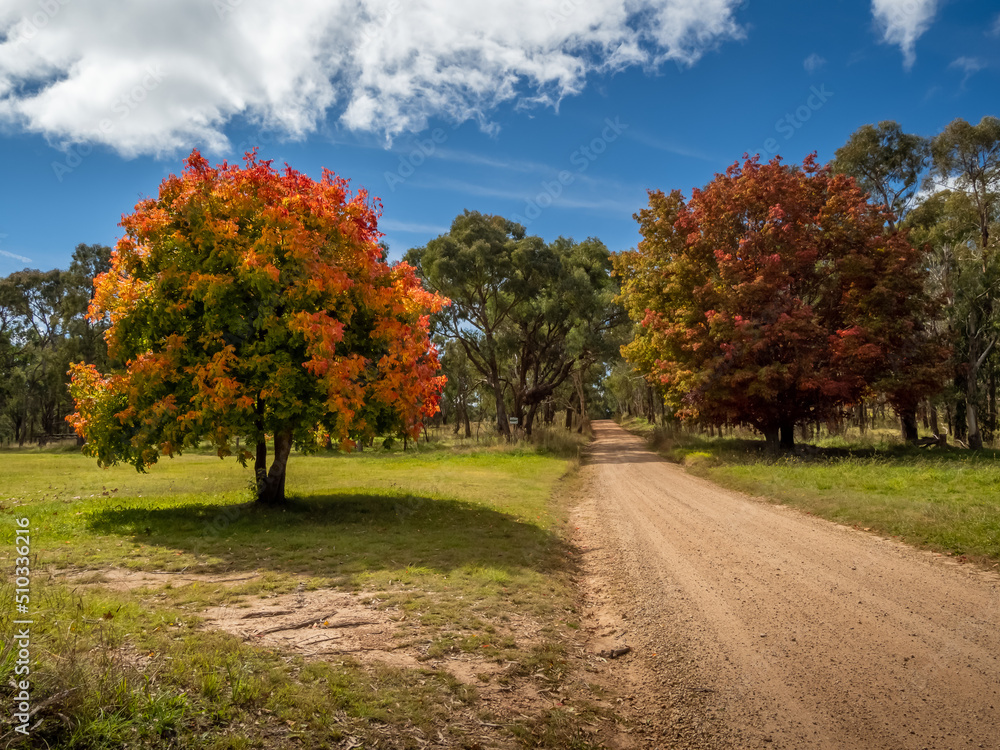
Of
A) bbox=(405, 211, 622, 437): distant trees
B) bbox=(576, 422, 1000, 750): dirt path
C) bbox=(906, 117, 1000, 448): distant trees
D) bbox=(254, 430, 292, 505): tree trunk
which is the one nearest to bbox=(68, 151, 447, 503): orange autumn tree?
bbox=(254, 430, 292, 505): tree trunk

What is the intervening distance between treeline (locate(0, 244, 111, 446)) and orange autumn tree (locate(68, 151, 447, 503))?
38.3 meters

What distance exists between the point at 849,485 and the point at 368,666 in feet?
46.5

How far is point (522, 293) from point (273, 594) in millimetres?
31079

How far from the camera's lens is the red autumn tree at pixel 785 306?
21844 millimetres

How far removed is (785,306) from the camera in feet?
73.7

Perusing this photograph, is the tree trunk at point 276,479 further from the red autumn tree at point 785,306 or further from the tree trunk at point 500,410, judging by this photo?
the tree trunk at point 500,410

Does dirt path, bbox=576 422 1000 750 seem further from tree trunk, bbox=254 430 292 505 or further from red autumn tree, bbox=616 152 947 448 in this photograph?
red autumn tree, bbox=616 152 947 448

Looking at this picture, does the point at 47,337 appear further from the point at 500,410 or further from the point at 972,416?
the point at 972,416

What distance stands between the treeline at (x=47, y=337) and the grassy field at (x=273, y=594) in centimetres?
3653

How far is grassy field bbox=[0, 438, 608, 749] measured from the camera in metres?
3.64

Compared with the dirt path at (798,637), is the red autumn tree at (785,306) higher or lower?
higher

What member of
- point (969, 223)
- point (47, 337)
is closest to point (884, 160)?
point (969, 223)

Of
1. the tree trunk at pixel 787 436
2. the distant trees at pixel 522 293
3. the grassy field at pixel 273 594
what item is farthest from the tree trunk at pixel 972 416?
the grassy field at pixel 273 594

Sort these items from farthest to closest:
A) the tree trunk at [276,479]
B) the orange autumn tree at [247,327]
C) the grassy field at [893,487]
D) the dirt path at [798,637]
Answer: the tree trunk at [276,479], the orange autumn tree at [247,327], the grassy field at [893,487], the dirt path at [798,637]
